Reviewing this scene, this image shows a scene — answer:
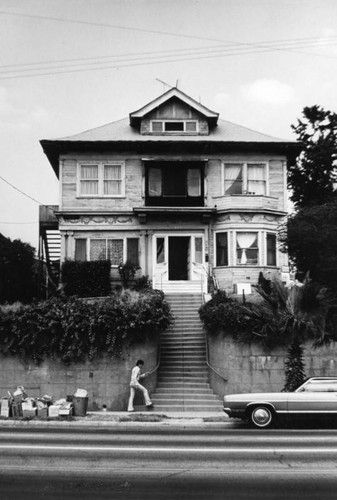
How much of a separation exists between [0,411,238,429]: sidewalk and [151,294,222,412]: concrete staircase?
120cm

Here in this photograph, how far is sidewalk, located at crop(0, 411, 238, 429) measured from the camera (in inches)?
669

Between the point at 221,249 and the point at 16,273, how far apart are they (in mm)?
10636

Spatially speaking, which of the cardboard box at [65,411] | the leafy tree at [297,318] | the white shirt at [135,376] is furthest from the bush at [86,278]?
the cardboard box at [65,411]

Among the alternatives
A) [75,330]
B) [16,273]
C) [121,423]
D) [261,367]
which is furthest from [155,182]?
[121,423]

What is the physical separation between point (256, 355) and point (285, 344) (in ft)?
3.25

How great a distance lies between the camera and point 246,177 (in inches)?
1200

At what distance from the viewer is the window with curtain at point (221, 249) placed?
29688 mm

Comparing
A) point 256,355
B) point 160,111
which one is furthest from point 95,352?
point 160,111

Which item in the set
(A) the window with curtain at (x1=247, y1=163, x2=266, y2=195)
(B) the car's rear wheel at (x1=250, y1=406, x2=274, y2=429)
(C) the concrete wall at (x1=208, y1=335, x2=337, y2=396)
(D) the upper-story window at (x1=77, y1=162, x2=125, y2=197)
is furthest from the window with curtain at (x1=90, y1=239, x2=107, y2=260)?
(B) the car's rear wheel at (x1=250, y1=406, x2=274, y2=429)

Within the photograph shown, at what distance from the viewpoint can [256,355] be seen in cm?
2028

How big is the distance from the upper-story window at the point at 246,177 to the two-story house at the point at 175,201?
0.05 meters

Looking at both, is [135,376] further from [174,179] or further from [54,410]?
[174,179]

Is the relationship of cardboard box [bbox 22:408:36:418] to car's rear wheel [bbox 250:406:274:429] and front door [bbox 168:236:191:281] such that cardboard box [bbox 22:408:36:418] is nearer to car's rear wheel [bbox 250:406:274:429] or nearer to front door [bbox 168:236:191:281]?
car's rear wheel [bbox 250:406:274:429]

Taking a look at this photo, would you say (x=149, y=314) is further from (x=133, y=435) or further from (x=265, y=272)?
(x=265, y=272)
